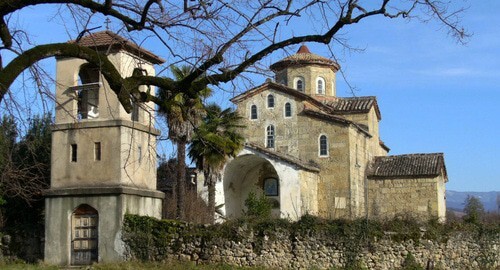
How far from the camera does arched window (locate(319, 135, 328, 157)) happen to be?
40.7m

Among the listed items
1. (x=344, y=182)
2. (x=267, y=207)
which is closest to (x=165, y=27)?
(x=267, y=207)

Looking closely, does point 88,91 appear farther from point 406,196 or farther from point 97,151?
point 406,196

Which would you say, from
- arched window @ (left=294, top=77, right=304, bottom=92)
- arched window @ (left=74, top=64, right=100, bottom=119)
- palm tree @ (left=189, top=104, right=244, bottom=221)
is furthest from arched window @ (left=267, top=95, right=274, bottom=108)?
arched window @ (left=74, top=64, right=100, bottom=119)

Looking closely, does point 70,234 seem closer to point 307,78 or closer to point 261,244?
point 261,244

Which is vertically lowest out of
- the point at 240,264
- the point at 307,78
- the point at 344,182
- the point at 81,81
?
the point at 240,264

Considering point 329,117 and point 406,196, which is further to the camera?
point 406,196

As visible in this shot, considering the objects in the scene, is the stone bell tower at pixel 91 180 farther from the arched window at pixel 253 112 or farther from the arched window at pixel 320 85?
the arched window at pixel 320 85

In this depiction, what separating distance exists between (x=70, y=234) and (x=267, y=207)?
1503 centimetres

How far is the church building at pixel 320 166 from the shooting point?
127 ft

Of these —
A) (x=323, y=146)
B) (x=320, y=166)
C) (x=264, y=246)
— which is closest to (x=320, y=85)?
(x=323, y=146)

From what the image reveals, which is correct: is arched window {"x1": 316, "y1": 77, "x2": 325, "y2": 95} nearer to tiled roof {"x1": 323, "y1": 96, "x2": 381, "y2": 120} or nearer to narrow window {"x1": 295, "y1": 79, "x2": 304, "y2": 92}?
tiled roof {"x1": 323, "y1": 96, "x2": 381, "y2": 120}

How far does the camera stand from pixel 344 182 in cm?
3984

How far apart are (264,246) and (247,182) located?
20.5 m

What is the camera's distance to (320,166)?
40.5m
